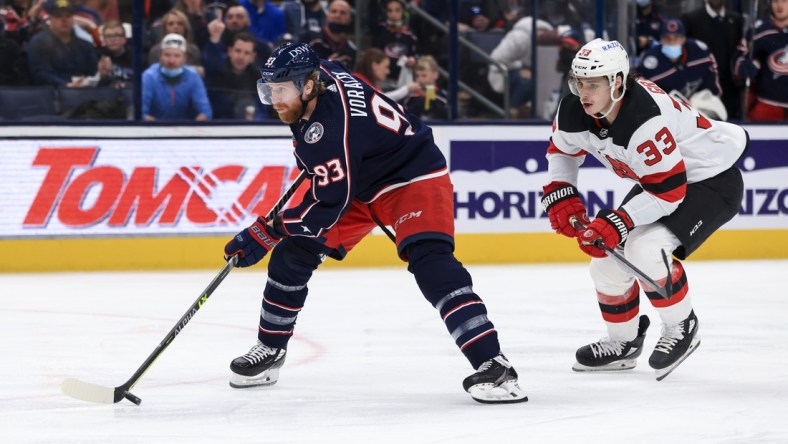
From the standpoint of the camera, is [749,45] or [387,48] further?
[749,45]

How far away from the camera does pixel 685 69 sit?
26.2ft

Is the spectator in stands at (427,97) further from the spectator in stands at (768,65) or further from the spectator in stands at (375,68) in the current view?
the spectator in stands at (768,65)

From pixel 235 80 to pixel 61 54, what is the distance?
99cm

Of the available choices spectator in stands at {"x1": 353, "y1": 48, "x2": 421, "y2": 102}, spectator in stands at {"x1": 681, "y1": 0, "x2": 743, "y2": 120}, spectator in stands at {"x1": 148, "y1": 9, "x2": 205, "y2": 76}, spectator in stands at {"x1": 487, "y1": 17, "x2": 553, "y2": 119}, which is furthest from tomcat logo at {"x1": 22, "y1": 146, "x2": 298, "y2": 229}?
spectator in stands at {"x1": 681, "y1": 0, "x2": 743, "y2": 120}

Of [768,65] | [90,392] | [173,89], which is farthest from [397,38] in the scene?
[90,392]

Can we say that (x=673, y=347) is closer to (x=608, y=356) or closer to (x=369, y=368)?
(x=608, y=356)

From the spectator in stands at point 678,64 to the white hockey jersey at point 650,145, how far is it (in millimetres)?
3649

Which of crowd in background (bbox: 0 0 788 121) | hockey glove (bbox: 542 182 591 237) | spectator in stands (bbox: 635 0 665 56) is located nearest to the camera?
hockey glove (bbox: 542 182 591 237)

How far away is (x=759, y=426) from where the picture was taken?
3.41 metres

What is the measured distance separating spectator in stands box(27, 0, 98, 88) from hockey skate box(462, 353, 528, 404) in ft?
13.8

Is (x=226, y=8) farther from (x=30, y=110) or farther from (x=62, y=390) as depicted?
(x=62, y=390)

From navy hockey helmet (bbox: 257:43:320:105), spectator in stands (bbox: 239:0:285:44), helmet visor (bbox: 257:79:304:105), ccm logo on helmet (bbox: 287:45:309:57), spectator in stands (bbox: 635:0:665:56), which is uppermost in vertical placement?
ccm logo on helmet (bbox: 287:45:309:57)

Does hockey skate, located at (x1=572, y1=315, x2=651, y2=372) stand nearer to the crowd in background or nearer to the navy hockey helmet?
the navy hockey helmet

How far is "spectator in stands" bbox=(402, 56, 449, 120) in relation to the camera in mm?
7734
